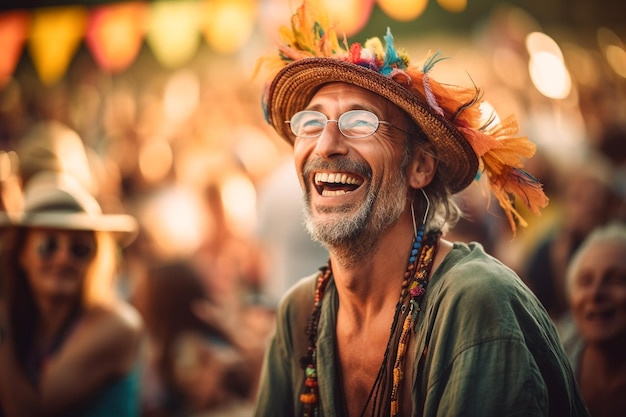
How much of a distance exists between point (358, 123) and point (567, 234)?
9.87 feet

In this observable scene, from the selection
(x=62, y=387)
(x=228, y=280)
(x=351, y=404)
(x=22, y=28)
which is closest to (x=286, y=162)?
(x=228, y=280)

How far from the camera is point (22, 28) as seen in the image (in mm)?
11680

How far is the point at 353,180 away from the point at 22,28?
34.0 ft

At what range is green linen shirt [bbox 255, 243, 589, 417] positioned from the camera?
7.67 feet

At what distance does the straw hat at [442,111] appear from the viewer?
2.81 meters

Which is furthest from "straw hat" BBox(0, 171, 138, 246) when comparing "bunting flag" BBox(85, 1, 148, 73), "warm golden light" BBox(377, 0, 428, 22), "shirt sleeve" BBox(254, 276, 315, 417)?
"bunting flag" BBox(85, 1, 148, 73)

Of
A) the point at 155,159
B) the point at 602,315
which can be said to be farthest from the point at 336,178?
the point at 155,159

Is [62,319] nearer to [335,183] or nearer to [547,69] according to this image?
[335,183]

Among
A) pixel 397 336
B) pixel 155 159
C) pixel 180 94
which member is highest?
pixel 180 94

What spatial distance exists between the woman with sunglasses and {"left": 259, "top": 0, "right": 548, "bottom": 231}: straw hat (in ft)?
5.82

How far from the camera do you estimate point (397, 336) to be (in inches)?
109

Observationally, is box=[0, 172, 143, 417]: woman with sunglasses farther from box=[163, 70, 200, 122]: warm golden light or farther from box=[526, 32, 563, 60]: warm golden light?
box=[526, 32, 563, 60]: warm golden light

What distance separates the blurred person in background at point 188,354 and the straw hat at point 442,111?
240 cm

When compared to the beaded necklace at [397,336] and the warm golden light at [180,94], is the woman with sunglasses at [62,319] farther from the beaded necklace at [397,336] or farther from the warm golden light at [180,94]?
the warm golden light at [180,94]
